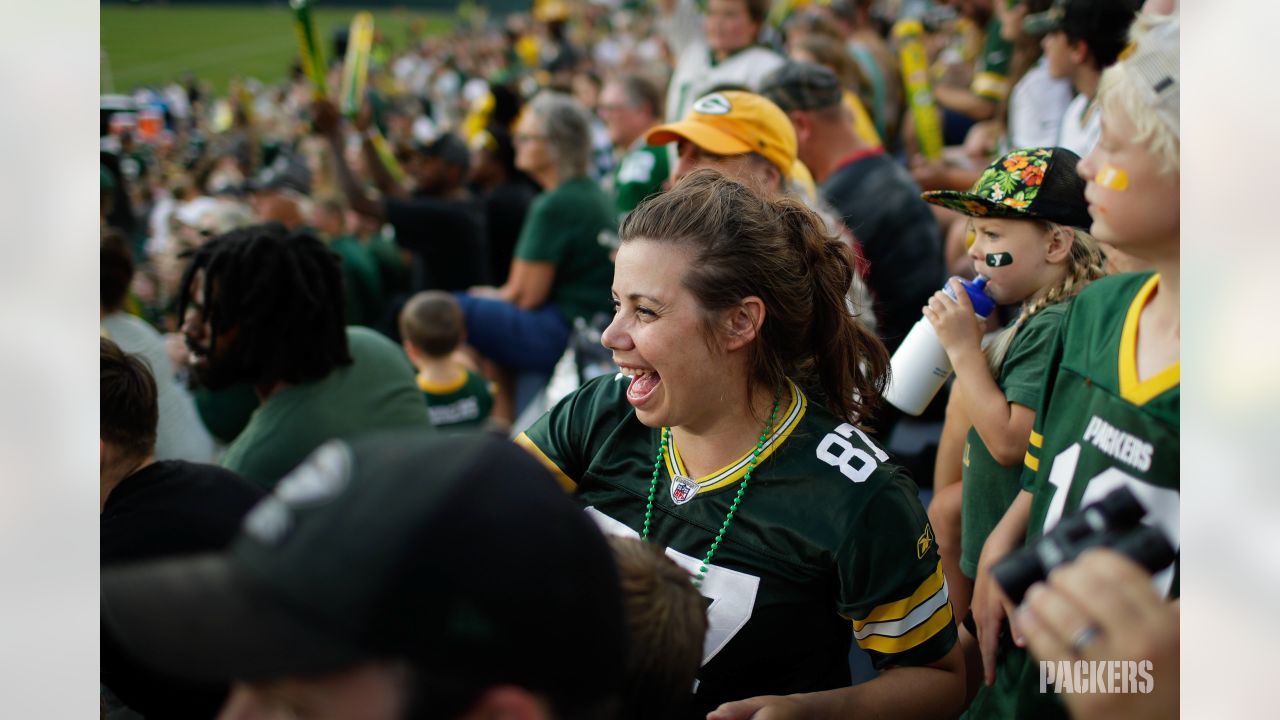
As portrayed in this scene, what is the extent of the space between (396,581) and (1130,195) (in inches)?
42.6

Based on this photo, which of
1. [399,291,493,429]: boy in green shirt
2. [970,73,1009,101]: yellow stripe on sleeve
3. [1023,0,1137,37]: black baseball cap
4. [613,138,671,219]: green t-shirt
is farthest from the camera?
[970,73,1009,101]: yellow stripe on sleeve

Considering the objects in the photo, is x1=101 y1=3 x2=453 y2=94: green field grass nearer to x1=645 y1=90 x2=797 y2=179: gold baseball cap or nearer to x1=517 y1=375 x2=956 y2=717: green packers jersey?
x1=645 y1=90 x2=797 y2=179: gold baseball cap

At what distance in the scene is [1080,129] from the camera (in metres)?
3.51

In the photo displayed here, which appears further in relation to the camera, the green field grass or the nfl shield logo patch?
the green field grass

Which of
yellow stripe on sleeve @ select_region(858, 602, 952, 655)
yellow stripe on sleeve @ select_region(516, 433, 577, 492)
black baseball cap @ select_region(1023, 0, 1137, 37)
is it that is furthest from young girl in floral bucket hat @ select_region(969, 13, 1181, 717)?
black baseball cap @ select_region(1023, 0, 1137, 37)

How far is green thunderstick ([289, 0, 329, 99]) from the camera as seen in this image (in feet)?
17.6

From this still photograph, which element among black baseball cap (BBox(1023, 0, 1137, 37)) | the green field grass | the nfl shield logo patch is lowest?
the green field grass

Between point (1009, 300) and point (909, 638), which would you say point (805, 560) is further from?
point (1009, 300)

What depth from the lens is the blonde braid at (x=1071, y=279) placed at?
2285 mm

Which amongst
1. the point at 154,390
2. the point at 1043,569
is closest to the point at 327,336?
the point at 154,390

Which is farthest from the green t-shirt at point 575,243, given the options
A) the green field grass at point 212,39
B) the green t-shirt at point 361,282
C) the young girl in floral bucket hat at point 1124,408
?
the green field grass at point 212,39

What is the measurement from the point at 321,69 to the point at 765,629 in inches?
190

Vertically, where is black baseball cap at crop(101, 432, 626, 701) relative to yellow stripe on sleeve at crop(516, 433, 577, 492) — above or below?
above
